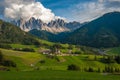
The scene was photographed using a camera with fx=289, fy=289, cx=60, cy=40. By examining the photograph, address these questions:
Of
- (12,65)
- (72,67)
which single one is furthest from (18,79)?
(12,65)

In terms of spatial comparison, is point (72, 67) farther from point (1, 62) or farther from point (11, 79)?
point (11, 79)

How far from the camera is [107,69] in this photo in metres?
182

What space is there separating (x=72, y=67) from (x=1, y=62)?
50.5m

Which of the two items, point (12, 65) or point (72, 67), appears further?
point (12, 65)

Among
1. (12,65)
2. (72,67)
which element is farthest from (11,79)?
(12,65)

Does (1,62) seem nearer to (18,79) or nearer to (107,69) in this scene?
(107,69)

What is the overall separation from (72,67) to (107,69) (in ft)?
73.7

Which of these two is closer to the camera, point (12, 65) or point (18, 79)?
point (18, 79)

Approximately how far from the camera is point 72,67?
586ft

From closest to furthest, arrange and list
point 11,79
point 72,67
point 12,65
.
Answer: point 11,79
point 72,67
point 12,65

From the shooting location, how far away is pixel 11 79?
8231 centimetres

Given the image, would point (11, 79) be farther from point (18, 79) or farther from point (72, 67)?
point (72, 67)

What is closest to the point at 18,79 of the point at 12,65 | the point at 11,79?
the point at 11,79

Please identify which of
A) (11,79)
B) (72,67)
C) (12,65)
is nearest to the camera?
(11,79)
